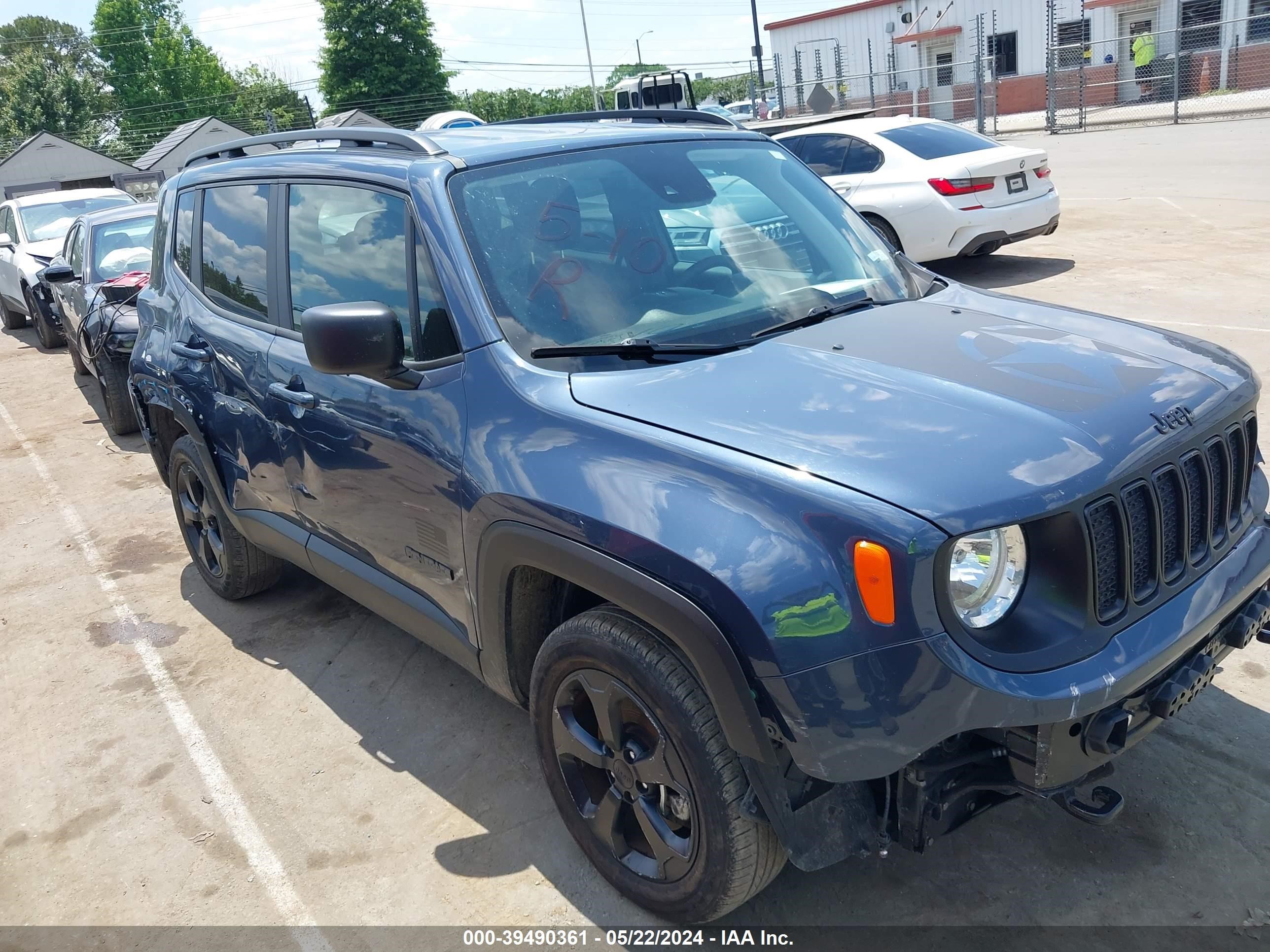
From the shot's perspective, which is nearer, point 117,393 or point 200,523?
point 200,523

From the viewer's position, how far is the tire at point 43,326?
507 inches

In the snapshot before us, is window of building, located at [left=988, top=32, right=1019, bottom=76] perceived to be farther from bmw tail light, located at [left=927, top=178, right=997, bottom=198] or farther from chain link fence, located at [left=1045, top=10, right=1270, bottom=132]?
bmw tail light, located at [left=927, top=178, right=997, bottom=198]

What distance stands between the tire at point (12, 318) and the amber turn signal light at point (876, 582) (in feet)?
52.6

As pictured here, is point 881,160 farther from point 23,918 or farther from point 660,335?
point 23,918

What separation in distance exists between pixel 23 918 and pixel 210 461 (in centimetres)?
194

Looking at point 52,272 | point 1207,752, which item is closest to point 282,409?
point 1207,752

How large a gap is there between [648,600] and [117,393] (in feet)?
24.8

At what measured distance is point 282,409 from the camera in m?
3.73

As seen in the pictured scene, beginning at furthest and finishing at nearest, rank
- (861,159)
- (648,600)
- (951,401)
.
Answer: (861,159) < (951,401) < (648,600)

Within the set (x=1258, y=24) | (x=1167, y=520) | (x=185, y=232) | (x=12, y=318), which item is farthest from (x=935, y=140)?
(x=1258, y=24)

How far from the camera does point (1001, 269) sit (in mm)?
10586

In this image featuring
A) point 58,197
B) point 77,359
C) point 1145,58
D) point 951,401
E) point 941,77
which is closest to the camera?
point 951,401

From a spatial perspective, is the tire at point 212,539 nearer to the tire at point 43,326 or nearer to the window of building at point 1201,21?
the tire at point 43,326

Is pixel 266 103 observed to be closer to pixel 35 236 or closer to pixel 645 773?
pixel 35 236
